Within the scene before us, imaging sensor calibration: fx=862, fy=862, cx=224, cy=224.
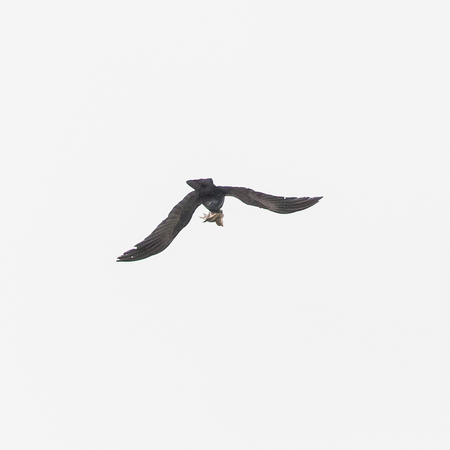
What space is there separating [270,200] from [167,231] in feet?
9.54

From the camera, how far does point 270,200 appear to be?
22484 mm

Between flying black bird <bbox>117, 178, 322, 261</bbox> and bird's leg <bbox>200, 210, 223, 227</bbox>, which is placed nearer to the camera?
flying black bird <bbox>117, 178, 322, 261</bbox>

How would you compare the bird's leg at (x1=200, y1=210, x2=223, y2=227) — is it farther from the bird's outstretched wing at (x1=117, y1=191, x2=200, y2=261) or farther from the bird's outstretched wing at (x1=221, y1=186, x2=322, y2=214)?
the bird's outstretched wing at (x1=221, y1=186, x2=322, y2=214)

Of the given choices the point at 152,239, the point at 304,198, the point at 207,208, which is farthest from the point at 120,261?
the point at 304,198

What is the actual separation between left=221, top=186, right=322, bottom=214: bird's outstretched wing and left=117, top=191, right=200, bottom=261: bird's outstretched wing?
3.46 ft

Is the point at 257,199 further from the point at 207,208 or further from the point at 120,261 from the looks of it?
the point at 120,261

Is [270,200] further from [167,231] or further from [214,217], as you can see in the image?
[167,231]

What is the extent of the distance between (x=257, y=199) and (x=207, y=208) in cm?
132

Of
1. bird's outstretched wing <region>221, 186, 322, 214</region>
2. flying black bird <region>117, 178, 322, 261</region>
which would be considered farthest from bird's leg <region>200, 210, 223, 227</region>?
bird's outstretched wing <region>221, 186, 322, 214</region>

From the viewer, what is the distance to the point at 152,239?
21188 mm

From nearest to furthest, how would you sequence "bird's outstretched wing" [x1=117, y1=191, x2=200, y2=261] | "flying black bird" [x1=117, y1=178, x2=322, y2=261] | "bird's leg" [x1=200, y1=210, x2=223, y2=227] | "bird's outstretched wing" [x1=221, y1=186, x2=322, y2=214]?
"bird's outstretched wing" [x1=117, y1=191, x2=200, y2=261] → "flying black bird" [x1=117, y1=178, x2=322, y2=261] → "bird's leg" [x1=200, y1=210, x2=223, y2=227] → "bird's outstretched wing" [x1=221, y1=186, x2=322, y2=214]

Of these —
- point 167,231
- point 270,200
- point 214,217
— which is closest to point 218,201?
point 214,217

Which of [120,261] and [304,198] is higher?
[304,198]

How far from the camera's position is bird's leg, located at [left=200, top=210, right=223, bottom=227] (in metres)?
22.3
